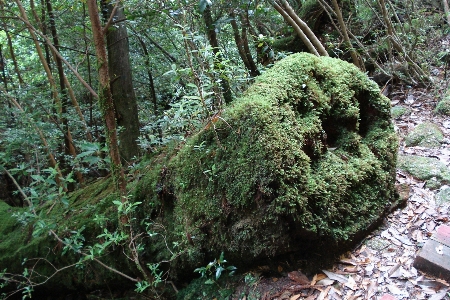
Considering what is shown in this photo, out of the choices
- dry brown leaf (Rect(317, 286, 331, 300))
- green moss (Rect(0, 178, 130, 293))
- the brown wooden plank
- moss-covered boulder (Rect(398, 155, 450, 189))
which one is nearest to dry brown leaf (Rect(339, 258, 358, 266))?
dry brown leaf (Rect(317, 286, 331, 300))

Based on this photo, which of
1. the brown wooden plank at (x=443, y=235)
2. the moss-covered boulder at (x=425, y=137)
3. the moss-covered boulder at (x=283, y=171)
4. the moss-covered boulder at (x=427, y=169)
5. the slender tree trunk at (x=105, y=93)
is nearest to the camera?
the moss-covered boulder at (x=283, y=171)

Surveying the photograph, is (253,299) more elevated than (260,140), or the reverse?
(260,140)

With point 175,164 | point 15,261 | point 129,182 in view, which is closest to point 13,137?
point 15,261

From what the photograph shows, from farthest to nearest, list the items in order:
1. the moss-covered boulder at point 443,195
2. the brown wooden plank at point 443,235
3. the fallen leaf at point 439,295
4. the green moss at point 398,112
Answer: the green moss at point 398,112, the moss-covered boulder at point 443,195, the brown wooden plank at point 443,235, the fallen leaf at point 439,295

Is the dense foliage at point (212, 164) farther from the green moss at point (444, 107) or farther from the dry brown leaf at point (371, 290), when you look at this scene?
the green moss at point (444, 107)

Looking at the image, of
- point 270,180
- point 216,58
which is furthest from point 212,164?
point 216,58

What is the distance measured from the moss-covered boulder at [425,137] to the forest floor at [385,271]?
1020 mm

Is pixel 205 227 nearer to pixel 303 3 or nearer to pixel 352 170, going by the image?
pixel 352 170

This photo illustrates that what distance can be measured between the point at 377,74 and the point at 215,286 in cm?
518

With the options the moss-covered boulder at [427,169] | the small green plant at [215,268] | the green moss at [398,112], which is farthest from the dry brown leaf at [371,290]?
the green moss at [398,112]

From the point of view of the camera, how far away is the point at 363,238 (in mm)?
2523

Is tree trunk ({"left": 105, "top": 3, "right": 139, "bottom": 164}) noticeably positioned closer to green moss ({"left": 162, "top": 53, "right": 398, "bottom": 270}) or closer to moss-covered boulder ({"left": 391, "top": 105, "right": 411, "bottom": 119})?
green moss ({"left": 162, "top": 53, "right": 398, "bottom": 270})

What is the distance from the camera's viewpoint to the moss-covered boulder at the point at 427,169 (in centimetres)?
311

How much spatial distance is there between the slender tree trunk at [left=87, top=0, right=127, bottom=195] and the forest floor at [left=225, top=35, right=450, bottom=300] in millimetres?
1391
